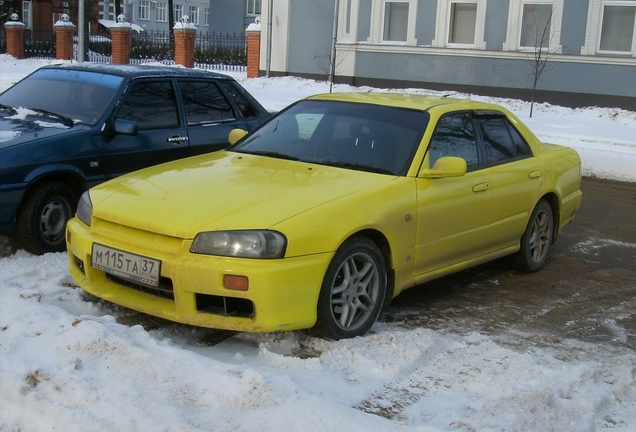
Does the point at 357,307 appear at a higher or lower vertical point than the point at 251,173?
lower

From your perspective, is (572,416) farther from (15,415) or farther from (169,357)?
(15,415)

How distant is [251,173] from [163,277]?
1.14m

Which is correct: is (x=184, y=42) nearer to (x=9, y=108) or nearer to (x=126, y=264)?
(x=9, y=108)

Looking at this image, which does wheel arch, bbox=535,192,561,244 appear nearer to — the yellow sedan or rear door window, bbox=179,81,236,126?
the yellow sedan

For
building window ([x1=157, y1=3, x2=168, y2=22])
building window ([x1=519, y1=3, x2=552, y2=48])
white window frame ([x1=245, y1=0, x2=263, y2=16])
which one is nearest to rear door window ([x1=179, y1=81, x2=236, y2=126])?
building window ([x1=519, y1=3, x2=552, y2=48])

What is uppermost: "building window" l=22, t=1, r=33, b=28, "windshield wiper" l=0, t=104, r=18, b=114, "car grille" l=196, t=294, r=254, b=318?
"building window" l=22, t=1, r=33, b=28

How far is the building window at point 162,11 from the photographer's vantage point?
73.9 meters

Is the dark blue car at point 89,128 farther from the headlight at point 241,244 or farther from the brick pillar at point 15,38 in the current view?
the brick pillar at point 15,38

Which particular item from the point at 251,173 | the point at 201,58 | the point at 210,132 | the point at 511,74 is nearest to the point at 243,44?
the point at 201,58

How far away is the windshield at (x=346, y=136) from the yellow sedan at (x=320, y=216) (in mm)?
13

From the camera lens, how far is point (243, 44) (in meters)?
33.1

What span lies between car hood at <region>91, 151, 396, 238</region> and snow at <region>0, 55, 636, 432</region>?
25.3 inches

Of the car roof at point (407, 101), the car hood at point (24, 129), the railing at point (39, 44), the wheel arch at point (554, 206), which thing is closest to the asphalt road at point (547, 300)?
the wheel arch at point (554, 206)

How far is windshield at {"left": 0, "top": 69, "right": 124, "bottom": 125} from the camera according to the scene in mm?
7188
